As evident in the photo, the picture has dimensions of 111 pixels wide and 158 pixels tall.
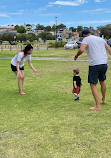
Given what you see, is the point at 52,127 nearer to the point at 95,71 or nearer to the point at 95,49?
the point at 95,71

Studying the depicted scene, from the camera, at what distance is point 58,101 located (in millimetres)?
6633

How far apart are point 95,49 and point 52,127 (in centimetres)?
206

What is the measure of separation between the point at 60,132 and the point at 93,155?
3.25 feet

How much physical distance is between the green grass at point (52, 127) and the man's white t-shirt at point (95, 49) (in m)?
1.19

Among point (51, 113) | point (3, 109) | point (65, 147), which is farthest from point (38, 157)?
point (3, 109)

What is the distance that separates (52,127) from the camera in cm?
459

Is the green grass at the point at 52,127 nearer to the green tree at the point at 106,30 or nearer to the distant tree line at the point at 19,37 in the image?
the green tree at the point at 106,30

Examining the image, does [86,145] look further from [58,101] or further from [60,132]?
[58,101]

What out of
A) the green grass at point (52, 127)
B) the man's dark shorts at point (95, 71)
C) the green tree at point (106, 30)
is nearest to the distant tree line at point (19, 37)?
the green tree at point (106, 30)

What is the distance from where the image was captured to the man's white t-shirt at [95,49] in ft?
17.9

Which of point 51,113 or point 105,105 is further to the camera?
point 105,105

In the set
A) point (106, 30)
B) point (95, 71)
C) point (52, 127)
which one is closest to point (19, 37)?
point (106, 30)

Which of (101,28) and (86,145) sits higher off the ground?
(101,28)

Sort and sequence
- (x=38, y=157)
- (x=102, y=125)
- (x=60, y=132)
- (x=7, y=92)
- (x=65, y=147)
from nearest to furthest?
(x=38, y=157) → (x=65, y=147) → (x=60, y=132) → (x=102, y=125) → (x=7, y=92)
